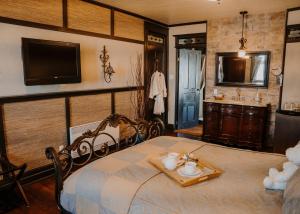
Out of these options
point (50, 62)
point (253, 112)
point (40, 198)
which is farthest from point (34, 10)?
point (253, 112)

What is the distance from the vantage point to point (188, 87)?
20.2 feet

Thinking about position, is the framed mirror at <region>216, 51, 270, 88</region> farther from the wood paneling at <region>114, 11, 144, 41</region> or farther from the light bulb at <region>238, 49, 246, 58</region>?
the wood paneling at <region>114, 11, 144, 41</region>

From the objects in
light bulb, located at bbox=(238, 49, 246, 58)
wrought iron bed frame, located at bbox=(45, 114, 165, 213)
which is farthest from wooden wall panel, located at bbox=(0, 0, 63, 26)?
light bulb, located at bbox=(238, 49, 246, 58)

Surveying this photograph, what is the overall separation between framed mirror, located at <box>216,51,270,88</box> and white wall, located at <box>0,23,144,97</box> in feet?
5.69

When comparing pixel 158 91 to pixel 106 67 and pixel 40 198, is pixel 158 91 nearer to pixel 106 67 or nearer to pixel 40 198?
pixel 106 67

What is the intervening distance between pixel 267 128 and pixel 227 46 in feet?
6.01

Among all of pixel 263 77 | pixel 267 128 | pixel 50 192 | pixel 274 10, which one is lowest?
pixel 50 192

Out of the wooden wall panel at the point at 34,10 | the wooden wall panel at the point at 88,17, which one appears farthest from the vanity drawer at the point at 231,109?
the wooden wall panel at the point at 34,10

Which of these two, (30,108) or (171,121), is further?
(171,121)

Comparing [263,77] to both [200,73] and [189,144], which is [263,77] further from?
[189,144]

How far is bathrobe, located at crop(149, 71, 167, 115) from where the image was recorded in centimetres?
539

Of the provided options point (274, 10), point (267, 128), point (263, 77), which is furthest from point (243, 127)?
point (274, 10)

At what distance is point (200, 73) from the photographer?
648cm

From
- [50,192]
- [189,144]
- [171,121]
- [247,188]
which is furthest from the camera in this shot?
[171,121]
